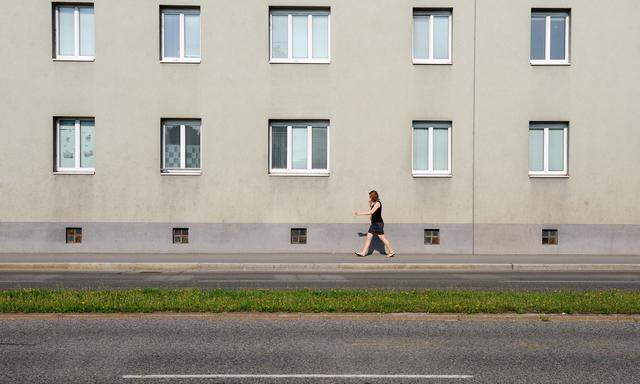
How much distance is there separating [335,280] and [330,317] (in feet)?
17.0

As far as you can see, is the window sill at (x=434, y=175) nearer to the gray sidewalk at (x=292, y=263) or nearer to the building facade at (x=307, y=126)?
the building facade at (x=307, y=126)

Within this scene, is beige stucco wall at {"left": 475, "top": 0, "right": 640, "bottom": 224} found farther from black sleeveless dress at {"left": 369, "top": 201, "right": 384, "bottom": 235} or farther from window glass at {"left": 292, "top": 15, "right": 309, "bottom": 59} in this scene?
window glass at {"left": 292, "top": 15, "right": 309, "bottom": 59}

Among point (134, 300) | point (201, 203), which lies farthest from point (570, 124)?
point (134, 300)

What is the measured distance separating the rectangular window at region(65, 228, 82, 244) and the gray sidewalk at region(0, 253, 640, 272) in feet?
5.74

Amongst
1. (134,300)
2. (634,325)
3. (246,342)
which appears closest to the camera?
(246,342)

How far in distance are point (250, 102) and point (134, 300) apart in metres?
11.7

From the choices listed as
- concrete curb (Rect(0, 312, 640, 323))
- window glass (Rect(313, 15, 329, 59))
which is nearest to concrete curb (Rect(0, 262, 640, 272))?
window glass (Rect(313, 15, 329, 59))

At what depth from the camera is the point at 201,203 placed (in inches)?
803

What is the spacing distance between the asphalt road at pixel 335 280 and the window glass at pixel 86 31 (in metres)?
7.96

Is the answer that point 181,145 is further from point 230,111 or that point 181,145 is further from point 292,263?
point 292,263

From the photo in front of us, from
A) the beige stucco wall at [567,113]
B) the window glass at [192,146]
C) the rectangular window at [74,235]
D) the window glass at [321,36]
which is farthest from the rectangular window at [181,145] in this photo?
the beige stucco wall at [567,113]

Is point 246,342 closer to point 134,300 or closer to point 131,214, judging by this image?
point 134,300

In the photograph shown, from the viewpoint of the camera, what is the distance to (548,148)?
68.9 feet

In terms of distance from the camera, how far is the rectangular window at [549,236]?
20.7m
